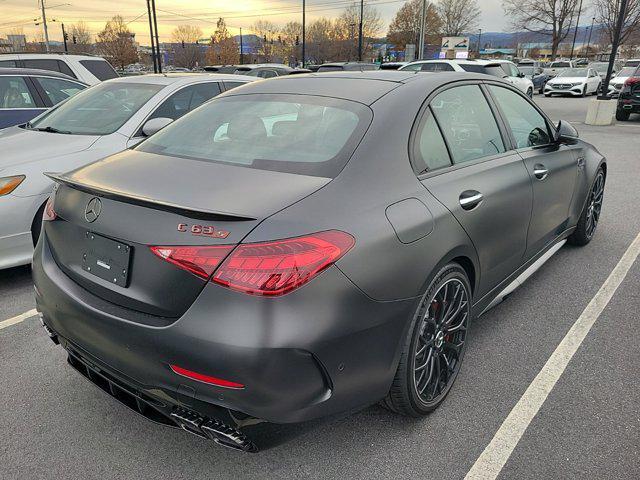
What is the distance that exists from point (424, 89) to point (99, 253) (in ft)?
5.79

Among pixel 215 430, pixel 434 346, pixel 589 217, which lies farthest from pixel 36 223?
pixel 589 217

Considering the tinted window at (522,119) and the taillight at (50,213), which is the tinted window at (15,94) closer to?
the taillight at (50,213)

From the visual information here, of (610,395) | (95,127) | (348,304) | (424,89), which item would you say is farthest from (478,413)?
(95,127)

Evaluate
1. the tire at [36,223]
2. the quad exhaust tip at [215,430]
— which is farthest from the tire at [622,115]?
the quad exhaust tip at [215,430]

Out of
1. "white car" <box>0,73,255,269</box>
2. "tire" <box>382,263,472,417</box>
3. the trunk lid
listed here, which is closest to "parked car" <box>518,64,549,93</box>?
"white car" <box>0,73,255,269</box>

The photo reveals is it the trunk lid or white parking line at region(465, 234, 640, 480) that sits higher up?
the trunk lid

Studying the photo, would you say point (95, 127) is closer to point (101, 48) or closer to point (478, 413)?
point (478, 413)

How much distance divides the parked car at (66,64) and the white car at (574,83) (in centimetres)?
2195

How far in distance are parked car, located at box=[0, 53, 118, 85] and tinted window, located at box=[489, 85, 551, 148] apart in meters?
8.11

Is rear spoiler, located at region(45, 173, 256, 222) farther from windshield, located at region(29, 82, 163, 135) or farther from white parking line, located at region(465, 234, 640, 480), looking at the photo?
windshield, located at region(29, 82, 163, 135)

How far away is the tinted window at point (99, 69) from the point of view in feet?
31.8

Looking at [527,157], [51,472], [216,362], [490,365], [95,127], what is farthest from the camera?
[95,127]

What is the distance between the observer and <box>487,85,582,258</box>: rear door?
3365 mm

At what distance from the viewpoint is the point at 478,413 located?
2.58 m
